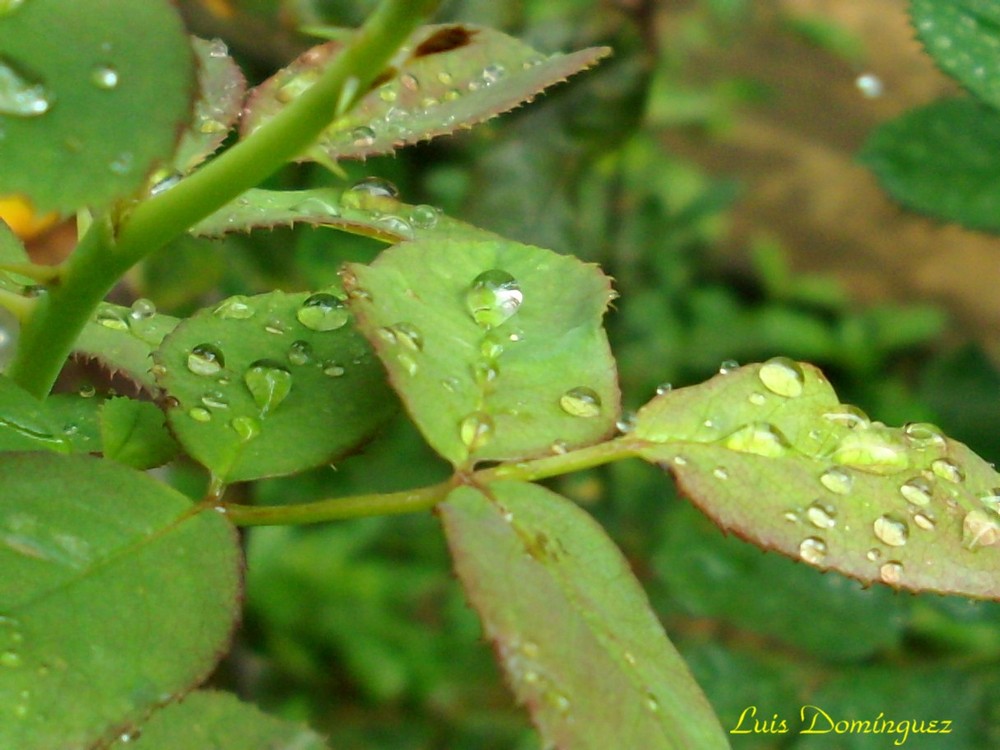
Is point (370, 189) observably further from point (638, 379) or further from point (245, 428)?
point (638, 379)

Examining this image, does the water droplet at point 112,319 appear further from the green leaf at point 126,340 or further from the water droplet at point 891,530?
the water droplet at point 891,530

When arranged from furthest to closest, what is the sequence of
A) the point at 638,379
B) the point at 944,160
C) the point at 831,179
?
the point at 831,179 < the point at 638,379 < the point at 944,160

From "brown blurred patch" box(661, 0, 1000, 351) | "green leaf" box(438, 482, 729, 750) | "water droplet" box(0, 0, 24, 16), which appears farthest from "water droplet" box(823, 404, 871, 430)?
"brown blurred patch" box(661, 0, 1000, 351)

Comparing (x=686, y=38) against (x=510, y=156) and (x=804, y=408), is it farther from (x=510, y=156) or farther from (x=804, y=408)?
(x=804, y=408)

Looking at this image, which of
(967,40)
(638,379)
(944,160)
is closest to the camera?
(967,40)

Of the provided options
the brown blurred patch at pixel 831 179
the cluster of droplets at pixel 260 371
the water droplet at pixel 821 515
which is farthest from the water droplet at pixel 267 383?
the brown blurred patch at pixel 831 179

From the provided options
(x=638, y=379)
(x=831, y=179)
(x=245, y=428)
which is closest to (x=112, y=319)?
(x=245, y=428)

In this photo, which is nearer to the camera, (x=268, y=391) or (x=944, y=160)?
(x=268, y=391)
